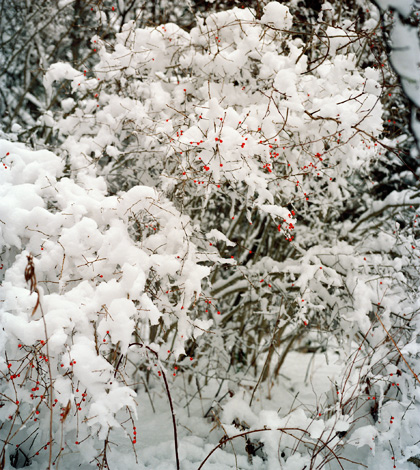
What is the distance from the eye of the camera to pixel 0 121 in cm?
540

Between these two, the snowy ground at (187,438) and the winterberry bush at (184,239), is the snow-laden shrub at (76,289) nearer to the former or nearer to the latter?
the winterberry bush at (184,239)

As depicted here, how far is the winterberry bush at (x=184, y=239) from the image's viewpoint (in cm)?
206

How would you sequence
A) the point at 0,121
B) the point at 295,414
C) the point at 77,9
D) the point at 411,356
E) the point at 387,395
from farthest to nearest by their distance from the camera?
the point at 77,9 → the point at 0,121 → the point at 387,395 → the point at 411,356 → the point at 295,414

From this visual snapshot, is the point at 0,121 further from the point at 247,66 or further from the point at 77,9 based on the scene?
the point at 247,66

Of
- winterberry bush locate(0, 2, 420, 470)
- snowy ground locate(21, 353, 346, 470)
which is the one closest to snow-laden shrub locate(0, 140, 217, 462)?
winterberry bush locate(0, 2, 420, 470)

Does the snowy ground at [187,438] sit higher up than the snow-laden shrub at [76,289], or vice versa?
the snow-laden shrub at [76,289]

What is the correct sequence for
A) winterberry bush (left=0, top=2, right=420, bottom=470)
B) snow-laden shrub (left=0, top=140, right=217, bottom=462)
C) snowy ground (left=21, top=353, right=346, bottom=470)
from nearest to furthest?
snow-laden shrub (left=0, top=140, right=217, bottom=462) → winterberry bush (left=0, top=2, right=420, bottom=470) → snowy ground (left=21, top=353, right=346, bottom=470)

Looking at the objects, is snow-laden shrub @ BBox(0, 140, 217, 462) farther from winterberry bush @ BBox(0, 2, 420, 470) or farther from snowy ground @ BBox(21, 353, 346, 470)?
snowy ground @ BBox(21, 353, 346, 470)

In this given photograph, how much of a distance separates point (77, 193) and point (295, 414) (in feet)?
7.70

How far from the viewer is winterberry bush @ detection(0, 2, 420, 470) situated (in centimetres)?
206

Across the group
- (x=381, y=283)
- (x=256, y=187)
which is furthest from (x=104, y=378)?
(x=381, y=283)

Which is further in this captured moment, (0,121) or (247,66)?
(0,121)

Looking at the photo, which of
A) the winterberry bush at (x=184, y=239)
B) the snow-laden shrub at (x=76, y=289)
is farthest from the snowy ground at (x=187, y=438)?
the snow-laden shrub at (x=76, y=289)

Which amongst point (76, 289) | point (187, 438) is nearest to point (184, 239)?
point (76, 289)
